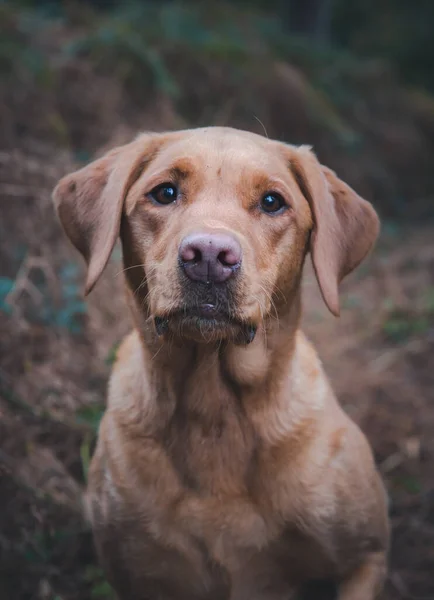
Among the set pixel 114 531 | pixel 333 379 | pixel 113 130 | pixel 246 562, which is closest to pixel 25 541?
pixel 114 531

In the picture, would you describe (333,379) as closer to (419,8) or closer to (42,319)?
(42,319)

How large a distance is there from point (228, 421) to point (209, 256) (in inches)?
30.2

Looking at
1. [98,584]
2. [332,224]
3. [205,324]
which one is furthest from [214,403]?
[98,584]

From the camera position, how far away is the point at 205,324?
2.44 m

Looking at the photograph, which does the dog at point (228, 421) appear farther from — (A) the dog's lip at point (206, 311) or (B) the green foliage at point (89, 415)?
(B) the green foliage at point (89, 415)

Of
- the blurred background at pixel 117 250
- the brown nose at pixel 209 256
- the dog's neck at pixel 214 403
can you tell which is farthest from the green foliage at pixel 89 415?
the brown nose at pixel 209 256

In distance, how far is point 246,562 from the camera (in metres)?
2.74

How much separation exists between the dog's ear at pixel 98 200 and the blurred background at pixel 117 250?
1.95 ft

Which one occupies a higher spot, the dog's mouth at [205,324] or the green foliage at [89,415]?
the dog's mouth at [205,324]

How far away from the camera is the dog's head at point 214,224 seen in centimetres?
241

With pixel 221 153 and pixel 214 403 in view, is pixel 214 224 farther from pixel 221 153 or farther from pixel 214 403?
pixel 214 403

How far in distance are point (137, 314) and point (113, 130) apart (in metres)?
3.77

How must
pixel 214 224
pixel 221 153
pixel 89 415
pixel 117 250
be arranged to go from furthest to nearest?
1. pixel 117 250
2. pixel 89 415
3. pixel 221 153
4. pixel 214 224

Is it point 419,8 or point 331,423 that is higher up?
point 331,423
